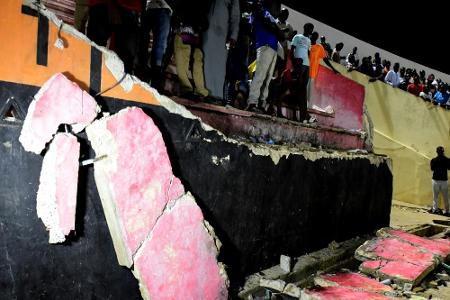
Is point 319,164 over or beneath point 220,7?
beneath

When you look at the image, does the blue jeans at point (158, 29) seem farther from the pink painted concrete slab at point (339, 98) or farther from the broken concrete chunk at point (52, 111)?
the pink painted concrete slab at point (339, 98)

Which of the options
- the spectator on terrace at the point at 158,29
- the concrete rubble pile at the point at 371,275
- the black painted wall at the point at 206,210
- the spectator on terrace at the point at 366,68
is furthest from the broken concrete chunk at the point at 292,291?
the spectator on terrace at the point at 366,68

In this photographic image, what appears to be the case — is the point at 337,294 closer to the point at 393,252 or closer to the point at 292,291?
the point at 292,291

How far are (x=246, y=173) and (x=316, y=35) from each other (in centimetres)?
611

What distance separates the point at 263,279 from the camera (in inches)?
128

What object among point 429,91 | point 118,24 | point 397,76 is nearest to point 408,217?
point 397,76

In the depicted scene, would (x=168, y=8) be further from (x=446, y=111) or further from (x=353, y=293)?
(x=446, y=111)

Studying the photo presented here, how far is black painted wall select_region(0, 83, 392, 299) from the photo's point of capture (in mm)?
1896

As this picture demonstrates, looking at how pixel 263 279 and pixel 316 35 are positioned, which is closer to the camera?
pixel 263 279

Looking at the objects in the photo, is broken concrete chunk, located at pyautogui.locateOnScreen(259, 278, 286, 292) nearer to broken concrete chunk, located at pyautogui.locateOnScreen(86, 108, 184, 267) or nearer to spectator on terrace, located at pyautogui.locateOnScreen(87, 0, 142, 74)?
broken concrete chunk, located at pyautogui.locateOnScreen(86, 108, 184, 267)

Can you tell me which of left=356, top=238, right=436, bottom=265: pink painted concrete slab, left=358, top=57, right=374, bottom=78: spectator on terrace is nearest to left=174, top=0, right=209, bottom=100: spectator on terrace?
left=356, top=238, right=436, bottom=265: pink painted concrete slab

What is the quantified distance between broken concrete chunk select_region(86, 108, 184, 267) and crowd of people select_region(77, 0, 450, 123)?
42 centimetres

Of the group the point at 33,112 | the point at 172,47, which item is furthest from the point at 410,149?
the point at 33,112

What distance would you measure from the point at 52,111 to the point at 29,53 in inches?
→ 12.7
